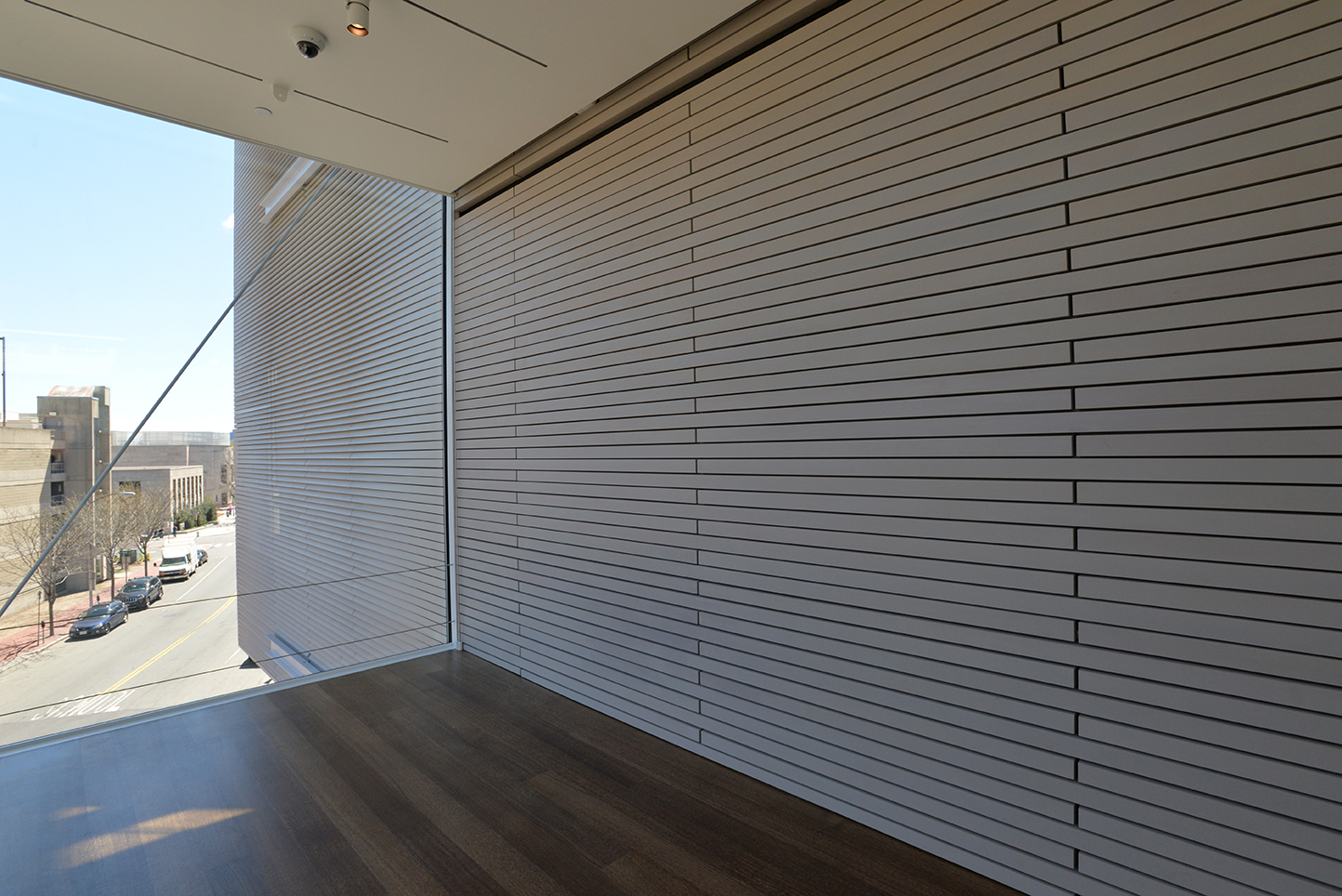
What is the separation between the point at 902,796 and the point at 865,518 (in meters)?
1.00

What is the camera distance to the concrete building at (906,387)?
1.49 m

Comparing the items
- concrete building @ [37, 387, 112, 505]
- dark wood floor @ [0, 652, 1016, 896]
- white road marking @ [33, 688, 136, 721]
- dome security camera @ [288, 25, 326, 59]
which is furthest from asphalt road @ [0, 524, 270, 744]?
dome security camera @ [288, 25, 326, 59]

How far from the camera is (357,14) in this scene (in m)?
2.37

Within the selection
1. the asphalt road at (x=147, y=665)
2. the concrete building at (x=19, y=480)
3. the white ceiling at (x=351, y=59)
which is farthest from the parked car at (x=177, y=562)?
the white ceiling at (x=351, y=59)

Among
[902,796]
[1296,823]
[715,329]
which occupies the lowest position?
[902,796]

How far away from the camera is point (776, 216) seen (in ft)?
8.16

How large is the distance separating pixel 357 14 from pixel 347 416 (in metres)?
2.98

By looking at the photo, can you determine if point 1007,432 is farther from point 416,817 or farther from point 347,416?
point 347,416

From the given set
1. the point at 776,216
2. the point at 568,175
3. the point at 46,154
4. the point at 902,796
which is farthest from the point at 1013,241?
the point at 46,154

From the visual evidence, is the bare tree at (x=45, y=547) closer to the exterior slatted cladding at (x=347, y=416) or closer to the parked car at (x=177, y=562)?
the parked car at (x=177, y=562)

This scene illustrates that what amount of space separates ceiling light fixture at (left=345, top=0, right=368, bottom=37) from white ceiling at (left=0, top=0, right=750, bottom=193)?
6cm

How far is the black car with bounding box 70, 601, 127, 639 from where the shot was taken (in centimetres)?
305

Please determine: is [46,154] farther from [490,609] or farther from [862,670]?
[862,670]

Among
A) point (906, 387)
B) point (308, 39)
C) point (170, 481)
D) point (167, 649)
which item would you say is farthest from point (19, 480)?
point (906, 387)
